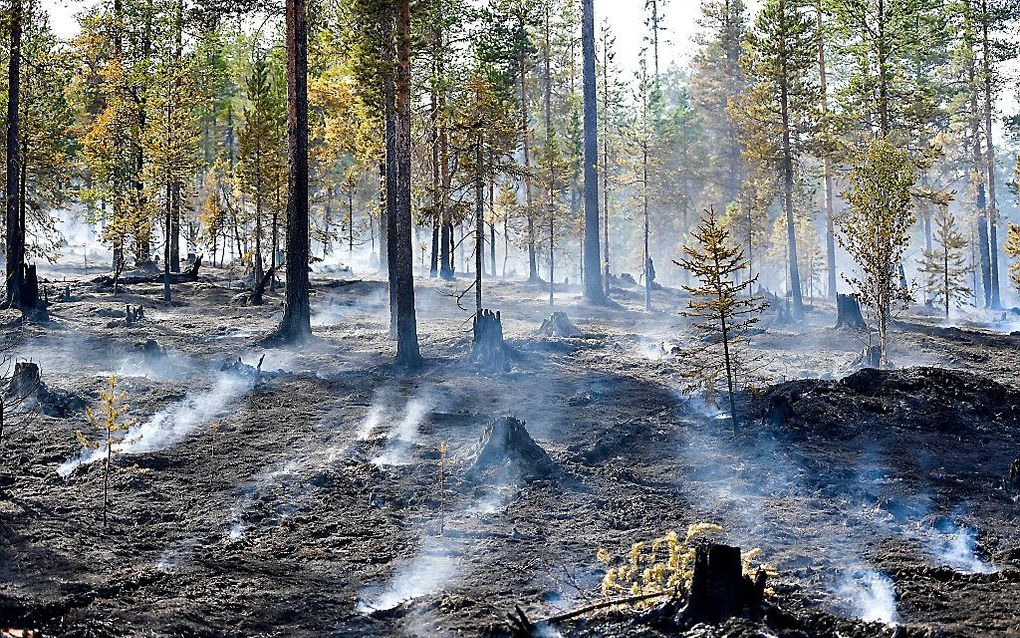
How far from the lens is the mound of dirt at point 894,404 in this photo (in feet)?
47.3

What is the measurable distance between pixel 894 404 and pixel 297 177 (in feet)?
42.9

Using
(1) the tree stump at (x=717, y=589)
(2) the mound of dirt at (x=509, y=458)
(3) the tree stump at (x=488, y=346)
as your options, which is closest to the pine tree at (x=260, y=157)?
(3) the tree stump at (x=488, y=346)

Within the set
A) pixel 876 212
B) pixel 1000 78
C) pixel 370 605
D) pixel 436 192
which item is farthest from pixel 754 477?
pixel 1000 78

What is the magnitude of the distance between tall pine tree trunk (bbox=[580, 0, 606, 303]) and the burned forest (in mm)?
135

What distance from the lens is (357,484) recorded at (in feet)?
39.1

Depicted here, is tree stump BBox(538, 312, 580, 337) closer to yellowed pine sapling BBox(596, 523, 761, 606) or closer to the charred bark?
the charred bark

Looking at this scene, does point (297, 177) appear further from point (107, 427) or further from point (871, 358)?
point (871, 358)

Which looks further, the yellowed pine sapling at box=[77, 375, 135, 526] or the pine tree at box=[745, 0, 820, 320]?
the pine tree at box=[745, 0, 820, 320]

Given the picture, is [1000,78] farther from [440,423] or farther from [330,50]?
[440,423]

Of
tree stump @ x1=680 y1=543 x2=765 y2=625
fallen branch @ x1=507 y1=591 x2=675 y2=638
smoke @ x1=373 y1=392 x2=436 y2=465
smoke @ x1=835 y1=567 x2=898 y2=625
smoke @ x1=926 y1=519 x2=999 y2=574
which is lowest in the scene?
smoke @ x1=835 y1=567 x2=898 y2=625

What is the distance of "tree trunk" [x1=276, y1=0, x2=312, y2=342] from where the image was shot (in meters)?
20.0

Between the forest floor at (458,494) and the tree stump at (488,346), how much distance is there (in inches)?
20.9

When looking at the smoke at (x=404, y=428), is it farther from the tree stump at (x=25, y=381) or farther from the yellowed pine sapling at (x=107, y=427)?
the tree stump at (x=25, y=381)

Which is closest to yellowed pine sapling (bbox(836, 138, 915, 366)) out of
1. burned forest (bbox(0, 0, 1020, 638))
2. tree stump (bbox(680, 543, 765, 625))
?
burned forest (bbox(0, 0, 1020, 638))
